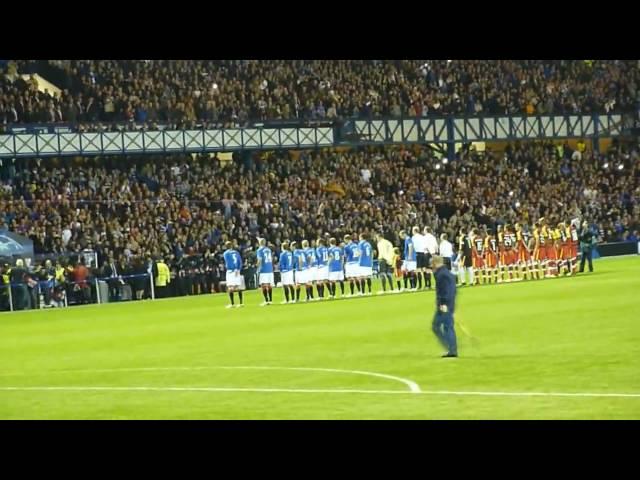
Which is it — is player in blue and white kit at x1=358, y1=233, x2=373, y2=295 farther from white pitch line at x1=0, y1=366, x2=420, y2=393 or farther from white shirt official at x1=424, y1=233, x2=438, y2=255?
white pitch line at x1=0, y1=366, x2=420, y2=393

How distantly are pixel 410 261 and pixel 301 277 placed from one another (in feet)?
8.92

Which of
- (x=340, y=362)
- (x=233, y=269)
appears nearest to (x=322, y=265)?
(x=233, y=269)

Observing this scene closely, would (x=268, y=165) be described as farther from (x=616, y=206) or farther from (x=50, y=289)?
(x=616, y=206)

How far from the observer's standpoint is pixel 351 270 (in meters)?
29.5

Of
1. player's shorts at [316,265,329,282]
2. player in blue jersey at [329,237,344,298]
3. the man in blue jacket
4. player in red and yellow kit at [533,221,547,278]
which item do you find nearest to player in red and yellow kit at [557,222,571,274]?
player in red and yellow kit at [533,221,547,278]

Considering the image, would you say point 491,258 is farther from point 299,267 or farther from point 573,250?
point 299,267

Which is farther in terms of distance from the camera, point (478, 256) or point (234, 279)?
point (478, 256)

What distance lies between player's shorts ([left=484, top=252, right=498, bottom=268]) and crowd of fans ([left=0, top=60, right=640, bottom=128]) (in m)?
8.52

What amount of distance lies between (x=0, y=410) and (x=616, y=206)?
1172 inches

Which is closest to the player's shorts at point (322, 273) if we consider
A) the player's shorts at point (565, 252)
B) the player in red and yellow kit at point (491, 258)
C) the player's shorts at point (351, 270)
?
the player's shorts at point (351, 270)

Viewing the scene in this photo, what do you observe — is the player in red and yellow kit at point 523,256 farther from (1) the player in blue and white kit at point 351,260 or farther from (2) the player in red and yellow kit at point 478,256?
(1) the player in blue and white kit at point 351,260

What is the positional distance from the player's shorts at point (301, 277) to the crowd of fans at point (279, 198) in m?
6.34

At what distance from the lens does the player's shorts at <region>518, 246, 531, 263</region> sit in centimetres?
3123

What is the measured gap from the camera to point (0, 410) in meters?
14.7
